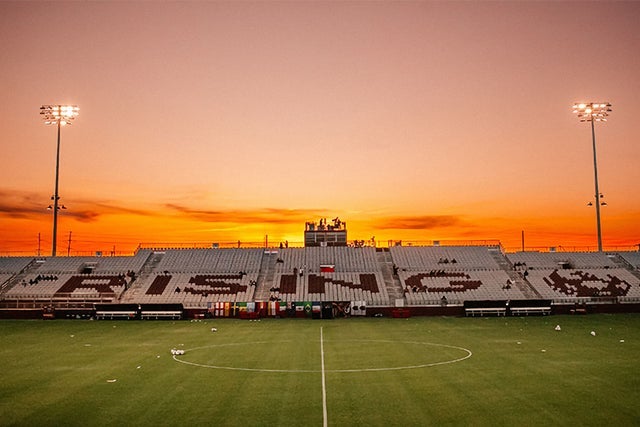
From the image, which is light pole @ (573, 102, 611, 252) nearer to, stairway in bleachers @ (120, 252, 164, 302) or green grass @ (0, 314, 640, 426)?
green grass @ (0, 314, 640, 426)

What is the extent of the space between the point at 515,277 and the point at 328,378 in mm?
47736

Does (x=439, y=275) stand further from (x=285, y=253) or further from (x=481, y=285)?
(x=285, y=253)

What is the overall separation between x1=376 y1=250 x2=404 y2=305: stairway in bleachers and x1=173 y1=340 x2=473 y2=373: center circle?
25751 mm

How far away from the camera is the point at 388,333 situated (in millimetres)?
37312

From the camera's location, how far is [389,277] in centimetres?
6319

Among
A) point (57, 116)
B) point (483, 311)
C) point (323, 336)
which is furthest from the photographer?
point (57, 116)

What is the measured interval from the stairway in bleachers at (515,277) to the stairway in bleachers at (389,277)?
44.4ft

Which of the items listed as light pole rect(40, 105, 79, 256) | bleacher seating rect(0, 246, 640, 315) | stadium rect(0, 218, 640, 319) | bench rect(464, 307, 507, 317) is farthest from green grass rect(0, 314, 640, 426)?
light pole rect(40, 105, 79, 256)

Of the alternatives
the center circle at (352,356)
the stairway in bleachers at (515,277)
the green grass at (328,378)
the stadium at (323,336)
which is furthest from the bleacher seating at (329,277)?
the center circle at (352,356)

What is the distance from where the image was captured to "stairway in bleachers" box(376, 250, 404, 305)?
5830cm

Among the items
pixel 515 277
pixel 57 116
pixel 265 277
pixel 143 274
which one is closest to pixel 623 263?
pixel 515 277

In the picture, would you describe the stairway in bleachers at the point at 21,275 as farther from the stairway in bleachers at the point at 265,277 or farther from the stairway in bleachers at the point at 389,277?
the stairway in bleachers at the point at 389,277

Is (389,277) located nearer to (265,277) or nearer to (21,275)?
(265,277)

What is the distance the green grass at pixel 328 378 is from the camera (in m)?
15.6
